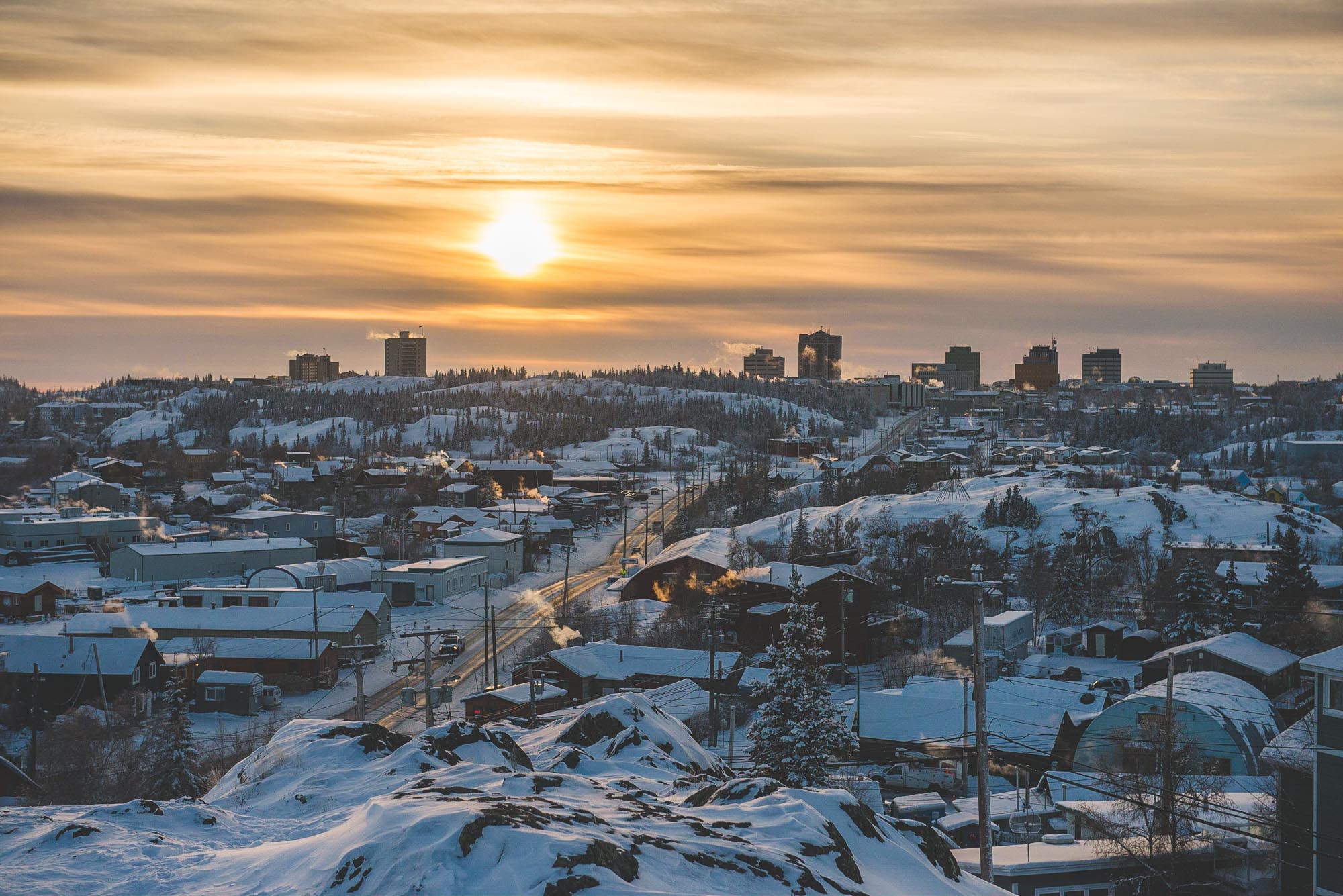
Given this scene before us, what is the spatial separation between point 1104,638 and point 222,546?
37373mm

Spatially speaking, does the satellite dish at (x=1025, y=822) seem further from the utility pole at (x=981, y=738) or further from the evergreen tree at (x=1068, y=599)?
the evergreen tree at (x=1068, y=599)

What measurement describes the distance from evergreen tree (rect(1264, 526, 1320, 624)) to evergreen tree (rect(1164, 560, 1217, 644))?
1.64 m

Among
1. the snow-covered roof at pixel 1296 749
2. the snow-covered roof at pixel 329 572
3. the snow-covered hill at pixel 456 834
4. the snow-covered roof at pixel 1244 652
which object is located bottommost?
the snow-covered roof at pixel 329 572

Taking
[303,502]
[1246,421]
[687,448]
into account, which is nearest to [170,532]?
[303,502]

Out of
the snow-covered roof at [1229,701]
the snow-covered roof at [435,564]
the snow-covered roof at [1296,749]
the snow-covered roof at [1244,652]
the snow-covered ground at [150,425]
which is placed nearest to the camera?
the snow-covered roof at [1296,749]

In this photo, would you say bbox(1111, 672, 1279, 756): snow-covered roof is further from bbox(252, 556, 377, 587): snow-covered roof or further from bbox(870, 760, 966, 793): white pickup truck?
bbox(252, 556, 377, 587): snow-covered roof

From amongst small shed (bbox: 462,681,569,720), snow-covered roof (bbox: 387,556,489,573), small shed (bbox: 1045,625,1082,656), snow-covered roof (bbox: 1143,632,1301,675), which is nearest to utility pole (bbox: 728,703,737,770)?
small shed (bbox: 462,681,569,720)

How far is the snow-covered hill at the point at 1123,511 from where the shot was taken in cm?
4866

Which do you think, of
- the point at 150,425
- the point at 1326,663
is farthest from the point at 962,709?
the point at 150,425

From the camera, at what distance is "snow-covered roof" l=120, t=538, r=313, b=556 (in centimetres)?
4759

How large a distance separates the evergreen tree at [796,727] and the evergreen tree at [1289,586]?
65.1ft

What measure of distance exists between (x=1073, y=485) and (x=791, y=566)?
31157mm

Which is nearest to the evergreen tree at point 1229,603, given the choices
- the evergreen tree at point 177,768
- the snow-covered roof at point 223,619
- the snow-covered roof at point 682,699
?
the snow-covered roof at point 682,699

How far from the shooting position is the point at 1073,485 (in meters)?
62.4
